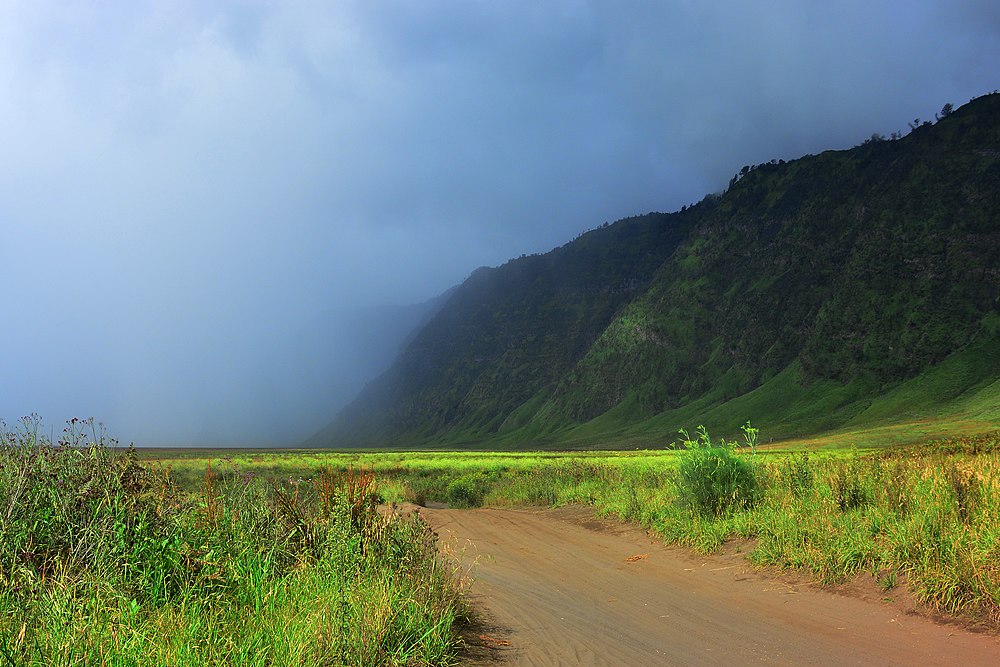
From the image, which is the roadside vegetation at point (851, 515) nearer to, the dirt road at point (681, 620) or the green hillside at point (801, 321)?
the dirt road at point (681, 620)

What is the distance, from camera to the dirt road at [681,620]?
636 centimetres

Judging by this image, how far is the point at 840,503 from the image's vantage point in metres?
10.4

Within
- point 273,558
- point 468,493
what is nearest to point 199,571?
point 273,558

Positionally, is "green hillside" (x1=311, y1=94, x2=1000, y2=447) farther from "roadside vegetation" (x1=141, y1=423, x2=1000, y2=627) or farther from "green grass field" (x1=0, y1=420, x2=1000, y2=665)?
"green grass field" (x1=0, y1=420, x2=1000, y2=665)

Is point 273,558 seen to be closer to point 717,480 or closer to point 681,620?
point 681,620

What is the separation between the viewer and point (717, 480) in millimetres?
12984

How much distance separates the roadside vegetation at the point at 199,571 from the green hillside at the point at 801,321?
3380 inches

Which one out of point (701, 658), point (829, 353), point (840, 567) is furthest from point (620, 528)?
point (829, 353)

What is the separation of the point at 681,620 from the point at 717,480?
5.67 metres

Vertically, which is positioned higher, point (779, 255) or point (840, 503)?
point (779, 255)

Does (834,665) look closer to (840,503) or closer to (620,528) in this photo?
(840,503)

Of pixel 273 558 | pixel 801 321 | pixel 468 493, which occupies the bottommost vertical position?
pixel 468 493

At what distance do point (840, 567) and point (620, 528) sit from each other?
21.1 ft

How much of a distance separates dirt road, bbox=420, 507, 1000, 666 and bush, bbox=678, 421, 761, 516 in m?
1.49
